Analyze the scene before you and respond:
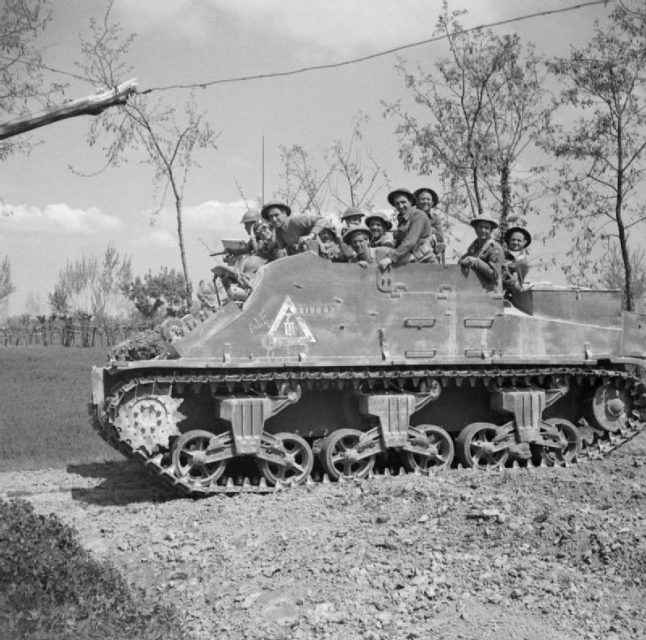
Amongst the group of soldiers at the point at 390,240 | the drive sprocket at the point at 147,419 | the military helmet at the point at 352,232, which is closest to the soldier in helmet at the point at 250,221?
the group of soldiers at the point at 390,240

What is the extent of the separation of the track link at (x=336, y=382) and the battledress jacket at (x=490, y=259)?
3.85 ft

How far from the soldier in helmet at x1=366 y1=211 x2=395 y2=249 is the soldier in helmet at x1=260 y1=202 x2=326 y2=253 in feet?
2.37

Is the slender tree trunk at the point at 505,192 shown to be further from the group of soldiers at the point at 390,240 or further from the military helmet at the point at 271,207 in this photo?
the military helmet at the point at 271,207

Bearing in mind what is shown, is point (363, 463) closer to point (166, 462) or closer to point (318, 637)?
point (166, 462)

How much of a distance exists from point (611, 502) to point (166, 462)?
4.93 metres

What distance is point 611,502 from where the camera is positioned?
349 inches

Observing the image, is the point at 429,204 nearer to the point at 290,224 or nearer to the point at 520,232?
the point at 520,232

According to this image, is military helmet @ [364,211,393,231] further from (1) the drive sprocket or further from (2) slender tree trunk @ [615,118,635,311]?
(2) slender tree trunk @ [615,118,635,311]

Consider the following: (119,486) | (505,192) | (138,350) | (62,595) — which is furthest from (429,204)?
(505,192)

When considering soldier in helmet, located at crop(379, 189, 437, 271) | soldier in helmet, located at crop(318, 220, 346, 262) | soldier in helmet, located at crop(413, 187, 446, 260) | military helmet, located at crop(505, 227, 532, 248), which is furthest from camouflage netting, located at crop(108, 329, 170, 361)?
military helmet, located at crop(505, 227, 532, 248)

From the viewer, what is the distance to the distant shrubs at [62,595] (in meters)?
5.77

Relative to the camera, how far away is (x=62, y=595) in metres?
6.48

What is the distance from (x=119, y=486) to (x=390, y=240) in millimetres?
4684

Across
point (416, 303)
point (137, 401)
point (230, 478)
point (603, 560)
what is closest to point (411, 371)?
point (416, 303)
